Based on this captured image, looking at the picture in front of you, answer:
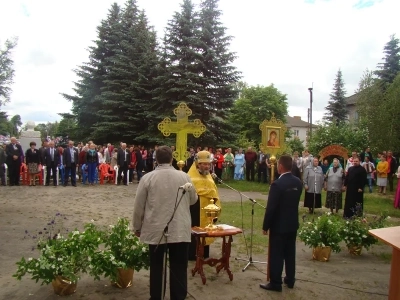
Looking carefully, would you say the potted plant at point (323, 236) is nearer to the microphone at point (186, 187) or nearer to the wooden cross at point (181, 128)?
the wooden cross at point (181, 128)

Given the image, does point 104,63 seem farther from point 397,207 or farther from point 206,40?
point 397,207

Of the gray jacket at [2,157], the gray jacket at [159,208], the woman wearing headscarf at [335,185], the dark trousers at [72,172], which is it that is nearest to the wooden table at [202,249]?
the gray jacket at [159,208]

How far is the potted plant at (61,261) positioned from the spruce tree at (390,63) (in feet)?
123

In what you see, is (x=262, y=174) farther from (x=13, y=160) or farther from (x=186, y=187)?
(x=186, y=187)

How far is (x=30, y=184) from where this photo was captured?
16953 millimetres

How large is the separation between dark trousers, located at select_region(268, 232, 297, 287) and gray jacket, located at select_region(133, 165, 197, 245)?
156cm

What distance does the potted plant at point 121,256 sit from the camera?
17.3 ft

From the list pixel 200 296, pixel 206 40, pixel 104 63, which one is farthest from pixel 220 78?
pixel 200 296

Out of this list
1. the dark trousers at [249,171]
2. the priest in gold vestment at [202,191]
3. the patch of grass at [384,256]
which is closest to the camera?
the priest in gold vestment at [202,191]

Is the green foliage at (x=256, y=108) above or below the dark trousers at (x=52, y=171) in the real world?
above

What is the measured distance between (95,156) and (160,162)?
13.9m

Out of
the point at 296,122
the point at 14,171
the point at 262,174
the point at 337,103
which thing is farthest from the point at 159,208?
the point at 296,122

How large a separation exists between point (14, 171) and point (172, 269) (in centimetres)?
1382

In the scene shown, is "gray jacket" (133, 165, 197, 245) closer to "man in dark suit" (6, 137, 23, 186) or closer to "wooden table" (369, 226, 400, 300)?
"wooden table" (369, 226, 400, 300)
